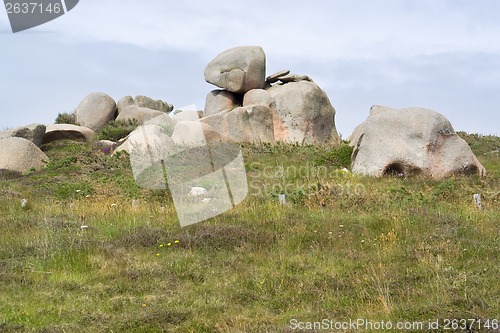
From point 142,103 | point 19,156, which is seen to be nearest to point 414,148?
point 19,156

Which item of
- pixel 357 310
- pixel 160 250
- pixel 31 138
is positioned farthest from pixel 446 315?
pixel 31 138

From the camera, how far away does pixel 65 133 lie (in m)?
35.8

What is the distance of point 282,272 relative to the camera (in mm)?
9516

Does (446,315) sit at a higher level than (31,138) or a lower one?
lower

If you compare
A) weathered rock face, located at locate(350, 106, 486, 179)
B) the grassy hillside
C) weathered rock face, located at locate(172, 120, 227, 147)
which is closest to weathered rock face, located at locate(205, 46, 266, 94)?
weathered rock face, located at locate(172, 120, 227, 147)

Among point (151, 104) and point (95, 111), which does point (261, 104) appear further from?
point (151, 104)

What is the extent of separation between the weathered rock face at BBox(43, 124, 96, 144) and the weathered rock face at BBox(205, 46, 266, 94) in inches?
324

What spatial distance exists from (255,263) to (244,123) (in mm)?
24933

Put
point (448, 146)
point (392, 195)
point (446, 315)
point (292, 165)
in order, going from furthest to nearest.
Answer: point (292, 165)
point (448, 146)
point (392, 195)
point (446, 315)

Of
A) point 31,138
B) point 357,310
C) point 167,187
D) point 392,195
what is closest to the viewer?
point 357,310

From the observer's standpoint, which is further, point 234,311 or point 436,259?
point 436,259

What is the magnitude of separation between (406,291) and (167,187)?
13.3 m

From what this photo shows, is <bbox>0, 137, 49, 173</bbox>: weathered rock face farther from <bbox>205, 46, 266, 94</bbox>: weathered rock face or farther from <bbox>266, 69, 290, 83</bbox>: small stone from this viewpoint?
<bbox>266, 69, 290, 83</bbox>: small stone

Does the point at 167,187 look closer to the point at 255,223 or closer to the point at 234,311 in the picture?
the point at 255,223
